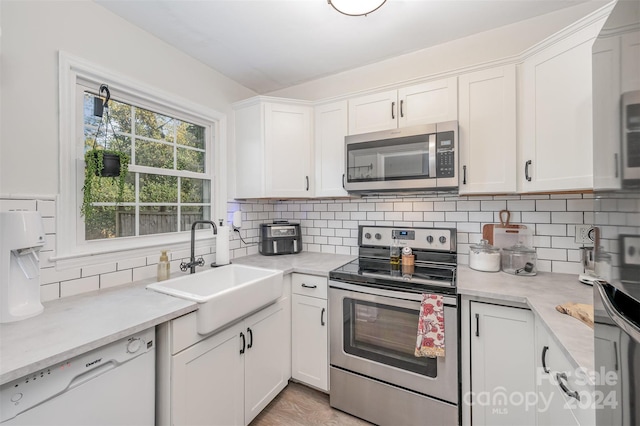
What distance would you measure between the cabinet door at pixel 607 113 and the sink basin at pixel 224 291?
147 centimetres

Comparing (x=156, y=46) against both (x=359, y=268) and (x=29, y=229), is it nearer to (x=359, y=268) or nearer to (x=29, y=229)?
(x=29, y=229)

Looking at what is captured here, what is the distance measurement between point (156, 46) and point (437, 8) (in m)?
1.84

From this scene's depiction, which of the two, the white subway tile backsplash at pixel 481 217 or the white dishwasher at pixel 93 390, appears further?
the white subway tile backsplash at pixel 481 217

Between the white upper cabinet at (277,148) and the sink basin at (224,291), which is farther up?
the white upper cabinet at (277,148)

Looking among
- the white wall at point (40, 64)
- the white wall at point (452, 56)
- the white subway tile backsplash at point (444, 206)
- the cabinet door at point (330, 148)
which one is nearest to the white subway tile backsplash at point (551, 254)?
the white subway tile backsplash at point (444, 206)

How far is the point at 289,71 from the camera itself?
238 centimetres

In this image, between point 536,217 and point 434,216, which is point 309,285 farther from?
point 536,217

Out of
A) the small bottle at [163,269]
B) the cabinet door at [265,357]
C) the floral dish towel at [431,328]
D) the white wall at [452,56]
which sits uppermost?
the white wall at [452,56]

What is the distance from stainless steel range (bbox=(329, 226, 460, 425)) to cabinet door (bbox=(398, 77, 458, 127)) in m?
0.94

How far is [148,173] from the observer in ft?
6.11

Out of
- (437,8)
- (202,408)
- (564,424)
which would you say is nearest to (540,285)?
(564,424)

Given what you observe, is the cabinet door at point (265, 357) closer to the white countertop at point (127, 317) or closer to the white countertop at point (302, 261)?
the white countertop at point (302, 261)

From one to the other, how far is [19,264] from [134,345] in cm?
57

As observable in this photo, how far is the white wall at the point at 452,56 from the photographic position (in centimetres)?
172
